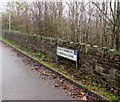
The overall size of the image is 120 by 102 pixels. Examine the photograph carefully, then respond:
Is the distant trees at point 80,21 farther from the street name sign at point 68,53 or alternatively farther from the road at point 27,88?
the road at point 27,88

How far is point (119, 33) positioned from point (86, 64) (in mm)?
1597

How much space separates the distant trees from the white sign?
114cm

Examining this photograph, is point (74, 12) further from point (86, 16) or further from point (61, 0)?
point (61, 0)

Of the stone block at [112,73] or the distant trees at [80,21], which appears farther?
the distant trees at [80,21]

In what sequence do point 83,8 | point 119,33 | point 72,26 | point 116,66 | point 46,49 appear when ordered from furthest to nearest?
1. point 46,49
2. point 72,26
3. point 83,8
4. point 119,33
5. point 116,66

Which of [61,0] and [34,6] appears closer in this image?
[61,0]

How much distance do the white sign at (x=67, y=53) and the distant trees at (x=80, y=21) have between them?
45.0 inches

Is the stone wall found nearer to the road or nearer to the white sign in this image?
the white sign

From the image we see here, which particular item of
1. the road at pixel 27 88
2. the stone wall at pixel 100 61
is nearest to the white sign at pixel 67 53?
the stone wall at pixel 100 61

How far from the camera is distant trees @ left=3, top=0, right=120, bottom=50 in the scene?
4948mm

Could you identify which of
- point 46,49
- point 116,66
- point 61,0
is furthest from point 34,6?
point 116,66

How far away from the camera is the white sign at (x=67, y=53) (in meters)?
5.59

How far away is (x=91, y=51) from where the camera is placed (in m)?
4.85

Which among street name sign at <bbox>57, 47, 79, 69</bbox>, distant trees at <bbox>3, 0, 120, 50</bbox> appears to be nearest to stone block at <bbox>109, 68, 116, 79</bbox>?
distant trees at <bbox>3, 0, 120, 50</bbox>
